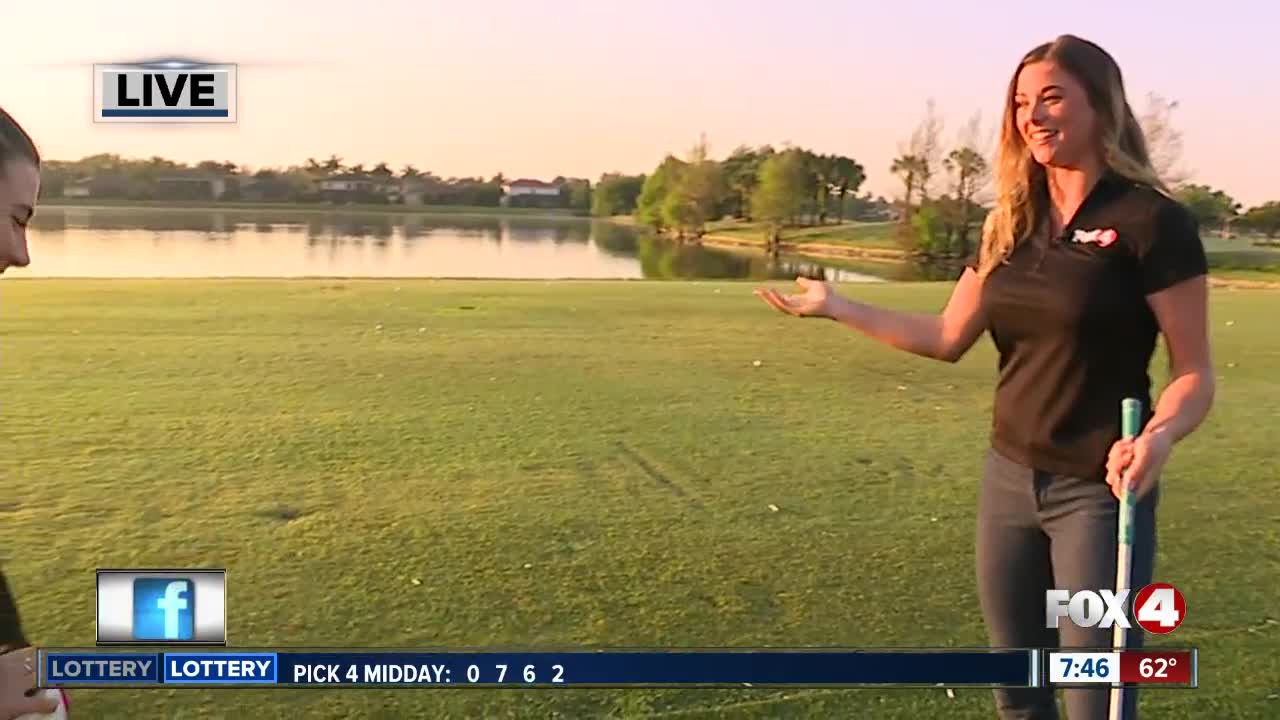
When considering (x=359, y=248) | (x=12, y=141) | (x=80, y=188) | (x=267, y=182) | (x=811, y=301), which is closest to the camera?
(x=12, y=141)

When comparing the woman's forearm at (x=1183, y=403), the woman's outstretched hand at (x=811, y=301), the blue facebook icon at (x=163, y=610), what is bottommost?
the blue facebook icon at (x=163, y=610)

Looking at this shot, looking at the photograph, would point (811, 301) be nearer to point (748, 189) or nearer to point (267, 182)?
point (748, 189)

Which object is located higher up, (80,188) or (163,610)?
(80,188)

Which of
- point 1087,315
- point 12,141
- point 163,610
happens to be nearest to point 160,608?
point 163,610

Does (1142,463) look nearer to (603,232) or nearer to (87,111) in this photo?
(603,232)

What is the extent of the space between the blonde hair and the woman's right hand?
143 cm

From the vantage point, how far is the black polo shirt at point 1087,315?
1248mm

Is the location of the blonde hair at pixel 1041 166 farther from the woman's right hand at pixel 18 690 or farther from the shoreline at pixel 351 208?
the woman's right hand at pixel 18 690

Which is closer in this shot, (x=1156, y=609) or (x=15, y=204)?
(x=15, y=204)

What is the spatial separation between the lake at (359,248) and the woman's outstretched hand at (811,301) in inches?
28.1

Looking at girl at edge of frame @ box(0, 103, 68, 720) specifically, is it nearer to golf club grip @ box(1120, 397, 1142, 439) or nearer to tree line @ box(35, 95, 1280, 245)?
tree line @ box(35, 95, 1280, 245)

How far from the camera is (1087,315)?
1.27m

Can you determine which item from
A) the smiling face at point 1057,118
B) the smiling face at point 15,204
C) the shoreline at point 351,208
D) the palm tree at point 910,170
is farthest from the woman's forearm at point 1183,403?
the smiling face at point 15,204

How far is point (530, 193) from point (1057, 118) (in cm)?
119
